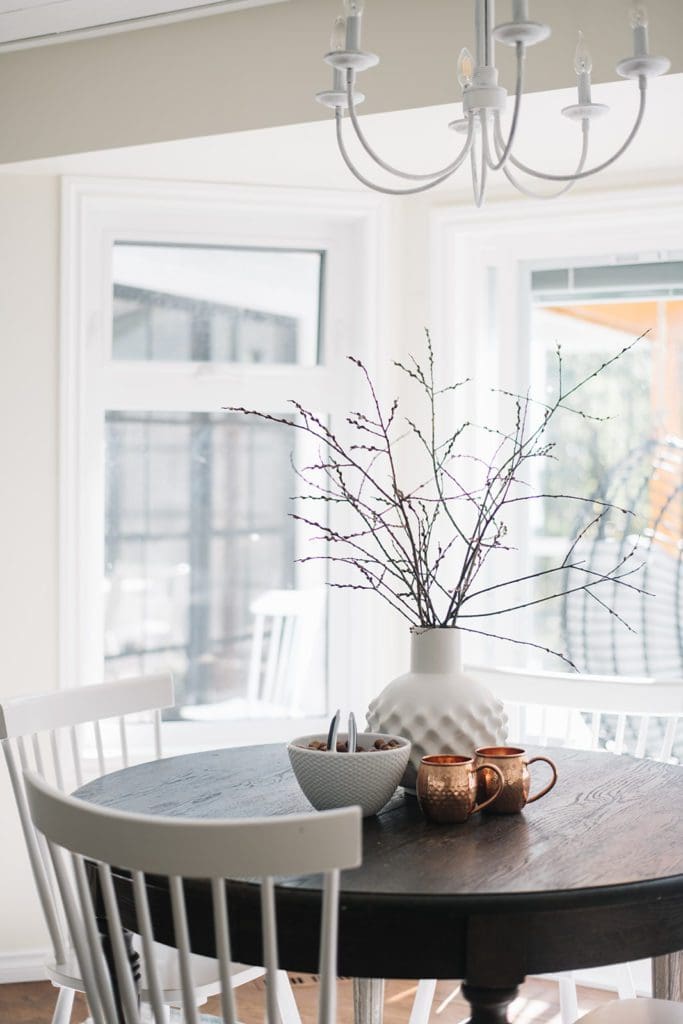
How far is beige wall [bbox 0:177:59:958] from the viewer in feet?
10.3

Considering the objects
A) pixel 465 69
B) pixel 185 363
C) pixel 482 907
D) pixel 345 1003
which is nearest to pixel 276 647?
pixel 185 363

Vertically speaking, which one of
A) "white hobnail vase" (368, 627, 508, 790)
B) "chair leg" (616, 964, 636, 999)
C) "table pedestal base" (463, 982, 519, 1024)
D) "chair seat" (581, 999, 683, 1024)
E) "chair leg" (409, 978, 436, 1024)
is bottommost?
"chair leg" (409, 978, 436, 1024)

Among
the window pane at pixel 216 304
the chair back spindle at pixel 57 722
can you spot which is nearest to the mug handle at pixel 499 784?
the chair back spindle at pixel 57 722

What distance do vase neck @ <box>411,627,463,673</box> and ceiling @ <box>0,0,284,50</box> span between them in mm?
1770

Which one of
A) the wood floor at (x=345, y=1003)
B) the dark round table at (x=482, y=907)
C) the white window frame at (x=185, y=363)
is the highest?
the white window frame at (x=185, y=363)

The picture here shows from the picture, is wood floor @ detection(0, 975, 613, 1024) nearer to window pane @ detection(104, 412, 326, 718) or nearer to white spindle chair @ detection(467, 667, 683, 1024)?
white spindle chair @ detection(467, 667, 683, 1024)

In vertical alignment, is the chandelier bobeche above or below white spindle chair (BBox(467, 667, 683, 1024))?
above

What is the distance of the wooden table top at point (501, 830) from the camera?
1.40 metres

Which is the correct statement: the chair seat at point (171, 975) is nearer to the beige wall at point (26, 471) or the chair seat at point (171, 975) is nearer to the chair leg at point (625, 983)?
the chair leg at point (625, 983)

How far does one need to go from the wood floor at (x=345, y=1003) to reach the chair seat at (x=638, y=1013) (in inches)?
47.7

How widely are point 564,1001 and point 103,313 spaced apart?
7.26ft

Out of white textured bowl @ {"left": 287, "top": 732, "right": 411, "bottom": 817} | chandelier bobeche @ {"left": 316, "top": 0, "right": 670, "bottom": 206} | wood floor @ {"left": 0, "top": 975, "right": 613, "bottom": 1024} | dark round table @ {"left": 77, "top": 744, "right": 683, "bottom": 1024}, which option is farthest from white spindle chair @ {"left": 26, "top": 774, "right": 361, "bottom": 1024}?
wood floor @ {"left": 0, "top": 975, "right": 613, "bottom": 1024}

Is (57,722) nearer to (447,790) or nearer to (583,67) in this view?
(447,790)

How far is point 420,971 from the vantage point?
4.50 ft
